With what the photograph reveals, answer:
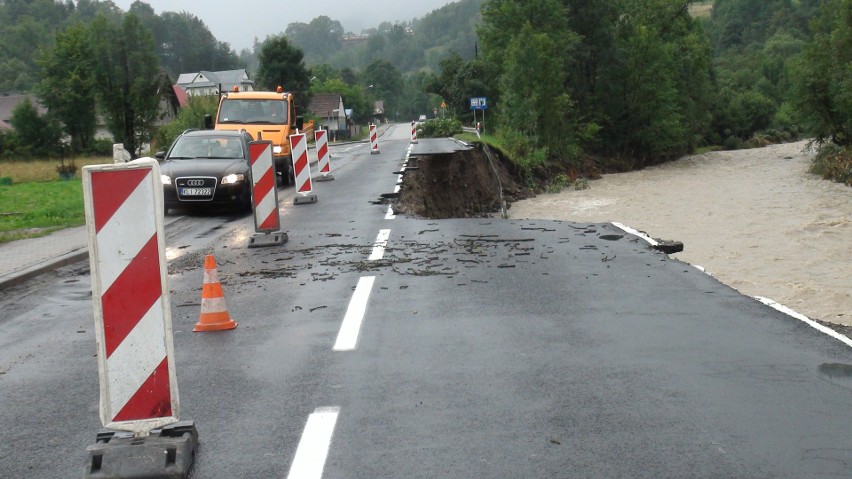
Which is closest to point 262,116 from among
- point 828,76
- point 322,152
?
point 322,152

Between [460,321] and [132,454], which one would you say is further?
[460,321]

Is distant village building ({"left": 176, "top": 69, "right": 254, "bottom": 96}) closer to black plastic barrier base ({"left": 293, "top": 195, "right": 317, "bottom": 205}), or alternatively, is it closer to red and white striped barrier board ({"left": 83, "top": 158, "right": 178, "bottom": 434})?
black plastic barrier base ({"left": 293, "top": 195, "right": 317, "bottom": 205})

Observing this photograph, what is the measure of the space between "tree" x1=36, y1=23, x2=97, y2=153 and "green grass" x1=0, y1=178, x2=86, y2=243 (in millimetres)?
20181

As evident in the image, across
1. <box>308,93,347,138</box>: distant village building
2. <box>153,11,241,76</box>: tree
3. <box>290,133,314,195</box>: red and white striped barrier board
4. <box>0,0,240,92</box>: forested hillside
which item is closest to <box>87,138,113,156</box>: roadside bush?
<box>290,133,314,195</box>: red and white striped barrier board

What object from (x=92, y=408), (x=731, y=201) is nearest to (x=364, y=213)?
(x=92, y=408)

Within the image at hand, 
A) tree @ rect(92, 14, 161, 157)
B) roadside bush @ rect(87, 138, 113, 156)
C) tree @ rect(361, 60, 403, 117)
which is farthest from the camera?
tree @ rect(361, 60, 403, 117)

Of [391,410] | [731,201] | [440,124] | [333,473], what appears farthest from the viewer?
[440,124]

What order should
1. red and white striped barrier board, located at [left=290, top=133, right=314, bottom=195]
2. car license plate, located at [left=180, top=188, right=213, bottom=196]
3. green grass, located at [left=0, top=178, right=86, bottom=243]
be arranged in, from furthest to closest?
1. red and white striped barrier board, located at [left=290, top=133, right=314, bottom=195]
2. car license plate, located at [left=180, top=188, right=213, bottom=196]
3. green grass, located at [left=0, top=178, right=86, bottom=243]

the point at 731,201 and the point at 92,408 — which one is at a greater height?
the point at 92,408

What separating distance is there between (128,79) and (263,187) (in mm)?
33616

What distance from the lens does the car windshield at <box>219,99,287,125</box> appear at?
26000 millimetres

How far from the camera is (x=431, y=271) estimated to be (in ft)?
33.3

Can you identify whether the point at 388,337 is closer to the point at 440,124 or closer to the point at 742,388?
the point at 742,388

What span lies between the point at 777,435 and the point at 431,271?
5756mm
